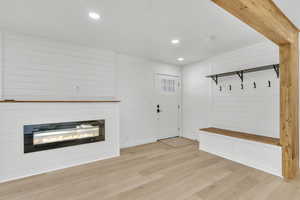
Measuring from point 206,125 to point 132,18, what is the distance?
3408 mm

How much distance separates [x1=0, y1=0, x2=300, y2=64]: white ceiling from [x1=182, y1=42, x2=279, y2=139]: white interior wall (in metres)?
0.37

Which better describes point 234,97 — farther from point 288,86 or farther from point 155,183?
point 155,183

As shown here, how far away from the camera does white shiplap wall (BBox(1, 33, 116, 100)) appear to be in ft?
8.89

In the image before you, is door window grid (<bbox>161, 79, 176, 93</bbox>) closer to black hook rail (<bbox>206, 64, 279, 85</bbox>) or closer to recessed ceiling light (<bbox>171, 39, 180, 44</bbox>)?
black hook rail (<bbox>206, 64, 279, 85</bbox>)

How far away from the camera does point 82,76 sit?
3.34 metres

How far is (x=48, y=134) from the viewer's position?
9.05 ft

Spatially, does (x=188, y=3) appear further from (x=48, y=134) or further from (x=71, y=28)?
(x=48, y=134)

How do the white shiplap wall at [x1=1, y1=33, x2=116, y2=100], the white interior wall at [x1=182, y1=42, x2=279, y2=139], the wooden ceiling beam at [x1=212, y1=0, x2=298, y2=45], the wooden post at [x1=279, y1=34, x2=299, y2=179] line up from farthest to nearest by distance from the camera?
the white interior wall at [x1=182, y1=42, x2=279, y2=139] < the white shiplap wall at [x1=1, y1=33, x2=116, y2=100] < the wooden post at [x1=279, y1=34, x2=299, y2=179] < the wooden ceiling beam at [x1=212, y1=0, x2=298, y2=45]

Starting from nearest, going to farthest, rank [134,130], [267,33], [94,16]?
[267,33]
[94,16]
[134,130]

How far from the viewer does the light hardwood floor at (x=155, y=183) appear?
77.0 inches

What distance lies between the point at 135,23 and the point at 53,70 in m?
1.99

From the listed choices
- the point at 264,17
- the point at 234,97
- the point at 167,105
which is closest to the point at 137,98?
the point at 167,105

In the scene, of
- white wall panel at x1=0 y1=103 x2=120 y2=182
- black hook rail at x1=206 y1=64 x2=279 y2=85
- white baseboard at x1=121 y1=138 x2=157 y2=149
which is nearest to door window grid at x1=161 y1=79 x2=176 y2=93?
black hook rail at x1=206 y1=64 x2=279 y2=85

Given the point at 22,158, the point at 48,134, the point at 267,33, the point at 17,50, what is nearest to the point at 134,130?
the point at 48,134
